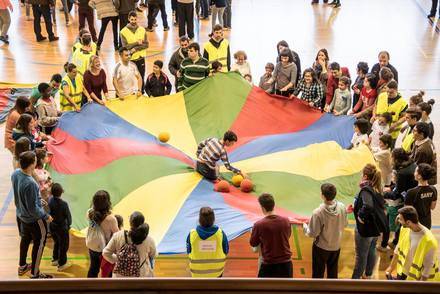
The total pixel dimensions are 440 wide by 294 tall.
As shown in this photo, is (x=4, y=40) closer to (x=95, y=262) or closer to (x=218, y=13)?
(x=218, y=13)

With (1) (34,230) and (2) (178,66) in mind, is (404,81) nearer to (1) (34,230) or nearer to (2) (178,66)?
(2) (178,66)

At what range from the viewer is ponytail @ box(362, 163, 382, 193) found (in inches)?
200

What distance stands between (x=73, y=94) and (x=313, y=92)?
2936mm

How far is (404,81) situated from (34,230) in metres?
7.26

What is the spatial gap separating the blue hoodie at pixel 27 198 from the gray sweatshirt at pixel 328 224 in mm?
2217

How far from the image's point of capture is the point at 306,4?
15.4 metres

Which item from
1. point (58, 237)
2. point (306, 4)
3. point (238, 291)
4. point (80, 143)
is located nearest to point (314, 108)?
point (80, 143)

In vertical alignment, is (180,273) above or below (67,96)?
below

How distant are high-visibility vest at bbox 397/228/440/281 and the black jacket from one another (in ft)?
0.99

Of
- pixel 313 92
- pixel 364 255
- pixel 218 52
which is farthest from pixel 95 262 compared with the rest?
pixel 218 52

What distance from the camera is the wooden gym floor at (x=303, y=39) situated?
1088 cm

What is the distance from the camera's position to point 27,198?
206 inches

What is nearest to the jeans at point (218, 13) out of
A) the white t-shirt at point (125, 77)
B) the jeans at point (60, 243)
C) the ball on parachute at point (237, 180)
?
the white t-shirt at point (125, 77)

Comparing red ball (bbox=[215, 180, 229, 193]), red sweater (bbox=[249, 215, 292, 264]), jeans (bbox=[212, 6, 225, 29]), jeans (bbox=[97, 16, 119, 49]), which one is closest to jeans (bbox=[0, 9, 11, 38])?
jeans (bbox=[97, 16, 119, 49])
